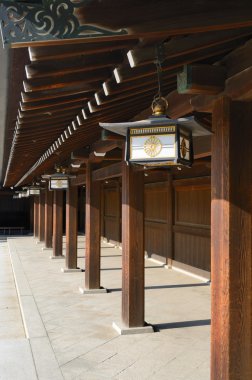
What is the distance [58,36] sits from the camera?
1954 millimetres

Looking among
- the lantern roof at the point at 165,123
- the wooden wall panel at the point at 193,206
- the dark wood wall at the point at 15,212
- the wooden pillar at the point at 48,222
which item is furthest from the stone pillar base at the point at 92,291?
the dark wood wall at the point at 15,212

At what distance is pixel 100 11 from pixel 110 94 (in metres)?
1.92

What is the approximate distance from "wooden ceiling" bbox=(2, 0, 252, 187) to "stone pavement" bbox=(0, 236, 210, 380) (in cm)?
292

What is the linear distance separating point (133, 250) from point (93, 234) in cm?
293

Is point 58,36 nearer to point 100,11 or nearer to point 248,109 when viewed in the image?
point 100,11

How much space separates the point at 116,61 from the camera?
3564mm

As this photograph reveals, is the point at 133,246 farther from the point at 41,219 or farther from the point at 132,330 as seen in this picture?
the point at 41,219

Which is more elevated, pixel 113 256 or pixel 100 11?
pixel 100 11

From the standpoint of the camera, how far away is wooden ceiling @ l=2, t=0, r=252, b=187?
7.20ft

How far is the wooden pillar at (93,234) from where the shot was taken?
920 centimetres

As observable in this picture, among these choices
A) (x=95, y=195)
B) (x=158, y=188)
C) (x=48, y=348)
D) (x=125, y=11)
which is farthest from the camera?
(x=158, y=188)

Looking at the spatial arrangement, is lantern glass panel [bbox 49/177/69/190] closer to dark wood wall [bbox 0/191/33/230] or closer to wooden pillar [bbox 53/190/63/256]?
wooden pillar [bbox 53/190/63/256]

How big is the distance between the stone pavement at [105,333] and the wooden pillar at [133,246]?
37 cm

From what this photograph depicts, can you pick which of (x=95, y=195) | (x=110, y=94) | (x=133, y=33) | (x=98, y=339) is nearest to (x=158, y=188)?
(x=95, y=195)
